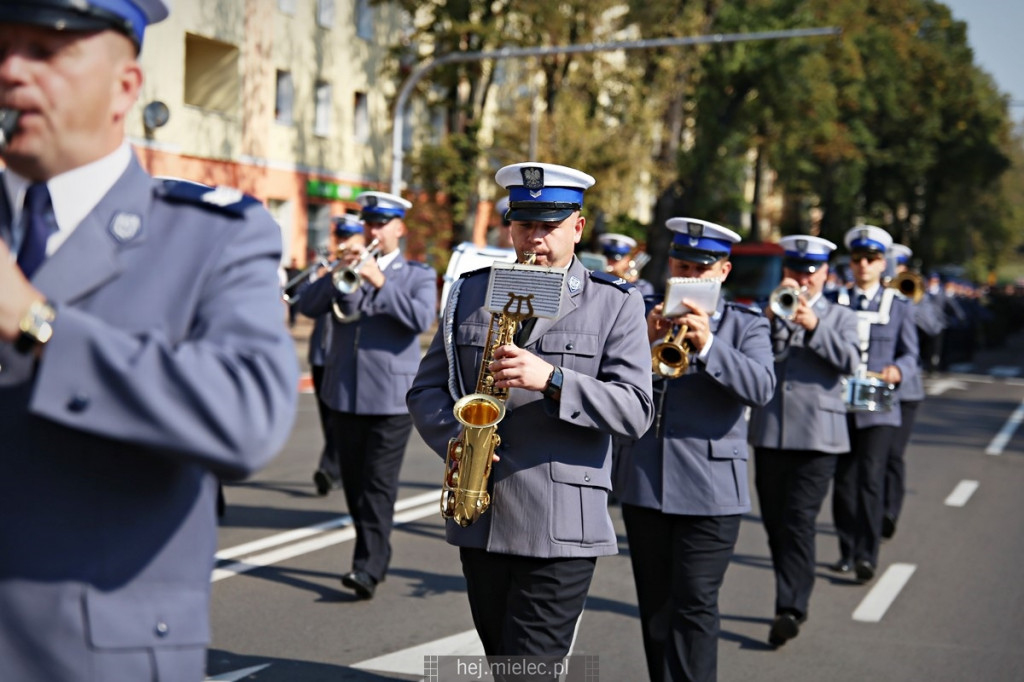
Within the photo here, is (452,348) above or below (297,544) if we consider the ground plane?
above

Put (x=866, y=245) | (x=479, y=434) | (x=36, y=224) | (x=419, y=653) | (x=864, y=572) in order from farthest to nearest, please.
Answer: (x=866, y=245), (x=864, y=572), (x=419, y=653), (x=479, y=434), (x=36, y=224)

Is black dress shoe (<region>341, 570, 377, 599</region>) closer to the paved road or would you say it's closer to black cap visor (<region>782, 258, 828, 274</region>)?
the paved road

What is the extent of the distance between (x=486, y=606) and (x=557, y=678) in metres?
0.32

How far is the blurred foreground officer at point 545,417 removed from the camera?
425 centimetres

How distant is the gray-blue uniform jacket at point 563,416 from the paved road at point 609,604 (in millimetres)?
2078

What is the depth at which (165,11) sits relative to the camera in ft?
7.78

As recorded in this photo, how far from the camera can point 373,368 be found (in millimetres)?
8031

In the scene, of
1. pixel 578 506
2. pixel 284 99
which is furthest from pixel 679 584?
pixel 284 99

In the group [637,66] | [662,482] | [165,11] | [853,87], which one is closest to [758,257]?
[637,66]

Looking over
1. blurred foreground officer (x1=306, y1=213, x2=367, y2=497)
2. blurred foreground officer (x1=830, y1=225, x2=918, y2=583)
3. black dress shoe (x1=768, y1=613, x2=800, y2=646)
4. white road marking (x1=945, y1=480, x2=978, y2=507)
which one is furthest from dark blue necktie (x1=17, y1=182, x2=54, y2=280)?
white road marking (x1=945, y1=480, x2=978, y2=507)

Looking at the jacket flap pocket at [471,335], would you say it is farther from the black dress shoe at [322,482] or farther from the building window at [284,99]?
the building window at [284,99]

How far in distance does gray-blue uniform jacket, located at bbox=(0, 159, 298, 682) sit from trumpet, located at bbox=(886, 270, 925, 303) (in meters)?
9.75

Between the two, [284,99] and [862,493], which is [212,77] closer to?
[284,99]

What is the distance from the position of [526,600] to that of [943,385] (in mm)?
25358
